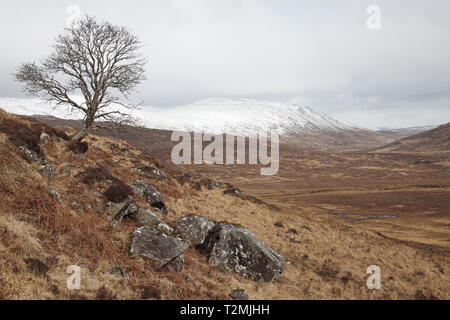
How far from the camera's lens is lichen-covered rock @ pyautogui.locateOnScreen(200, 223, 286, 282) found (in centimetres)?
1138

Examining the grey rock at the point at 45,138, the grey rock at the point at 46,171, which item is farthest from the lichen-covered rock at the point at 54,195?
the grey rock at the point at 45,138

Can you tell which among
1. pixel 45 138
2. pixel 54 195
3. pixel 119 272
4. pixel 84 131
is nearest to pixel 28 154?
pixel 54 195

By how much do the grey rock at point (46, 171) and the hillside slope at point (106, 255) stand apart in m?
0.23

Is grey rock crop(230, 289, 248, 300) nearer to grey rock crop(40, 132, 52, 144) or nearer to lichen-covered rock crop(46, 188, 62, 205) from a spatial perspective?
lichen-covered rock crop(46, 188, 62, 205)

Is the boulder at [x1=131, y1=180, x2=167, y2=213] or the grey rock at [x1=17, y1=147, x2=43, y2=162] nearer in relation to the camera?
the grey rock at [x1=17, y1=147, x2=43, y2=162]

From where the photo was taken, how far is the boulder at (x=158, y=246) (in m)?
9.38

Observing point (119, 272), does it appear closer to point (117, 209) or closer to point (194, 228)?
point (117, 209)

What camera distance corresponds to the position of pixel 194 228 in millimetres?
13492

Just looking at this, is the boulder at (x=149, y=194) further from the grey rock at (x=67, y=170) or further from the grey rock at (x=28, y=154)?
the grey rock at (x=28, y=154)

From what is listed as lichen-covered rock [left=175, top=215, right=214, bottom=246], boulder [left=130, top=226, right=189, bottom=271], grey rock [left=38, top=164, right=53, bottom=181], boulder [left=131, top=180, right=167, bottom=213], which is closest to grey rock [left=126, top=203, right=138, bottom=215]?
boulder [left=130, top=226, right=189, bottom=271]

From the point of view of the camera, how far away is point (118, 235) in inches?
392

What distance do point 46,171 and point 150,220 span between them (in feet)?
17.4

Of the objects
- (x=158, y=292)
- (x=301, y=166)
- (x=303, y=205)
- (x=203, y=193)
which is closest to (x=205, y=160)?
(x=301, y=166)

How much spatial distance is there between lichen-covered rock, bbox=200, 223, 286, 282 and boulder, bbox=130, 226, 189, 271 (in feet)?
6.75
